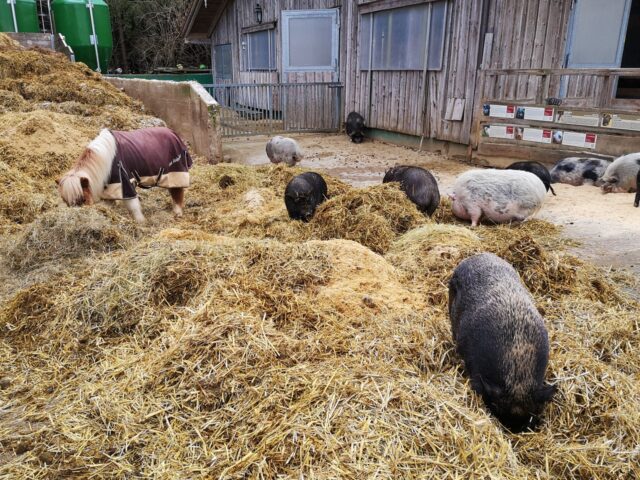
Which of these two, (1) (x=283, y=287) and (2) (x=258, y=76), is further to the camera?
(2) (x=258, y=76)

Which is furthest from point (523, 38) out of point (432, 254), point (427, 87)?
point (432, 254)

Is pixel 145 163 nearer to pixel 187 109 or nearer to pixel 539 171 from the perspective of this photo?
pixel 187 109

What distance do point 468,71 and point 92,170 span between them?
289 inches

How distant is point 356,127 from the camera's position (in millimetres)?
12539

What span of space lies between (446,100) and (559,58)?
2166 millimetres

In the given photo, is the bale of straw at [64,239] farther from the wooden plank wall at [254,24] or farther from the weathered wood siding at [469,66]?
the wooden plank wall at [254,24]

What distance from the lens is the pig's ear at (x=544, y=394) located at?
8.19 ft

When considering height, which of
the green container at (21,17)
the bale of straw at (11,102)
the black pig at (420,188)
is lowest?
the black pig at (420,188)

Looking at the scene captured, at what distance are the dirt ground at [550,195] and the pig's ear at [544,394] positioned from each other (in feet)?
9.01

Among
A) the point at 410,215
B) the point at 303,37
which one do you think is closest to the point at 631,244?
the point at 410,215

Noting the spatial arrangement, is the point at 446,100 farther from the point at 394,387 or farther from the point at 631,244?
the point at 394,387

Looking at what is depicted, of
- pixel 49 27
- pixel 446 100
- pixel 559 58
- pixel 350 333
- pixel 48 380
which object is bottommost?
pixel 48 380

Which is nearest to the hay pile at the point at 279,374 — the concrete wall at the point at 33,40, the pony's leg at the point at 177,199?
the pony's leg at the point at 177,199

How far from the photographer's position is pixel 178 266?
365cm
